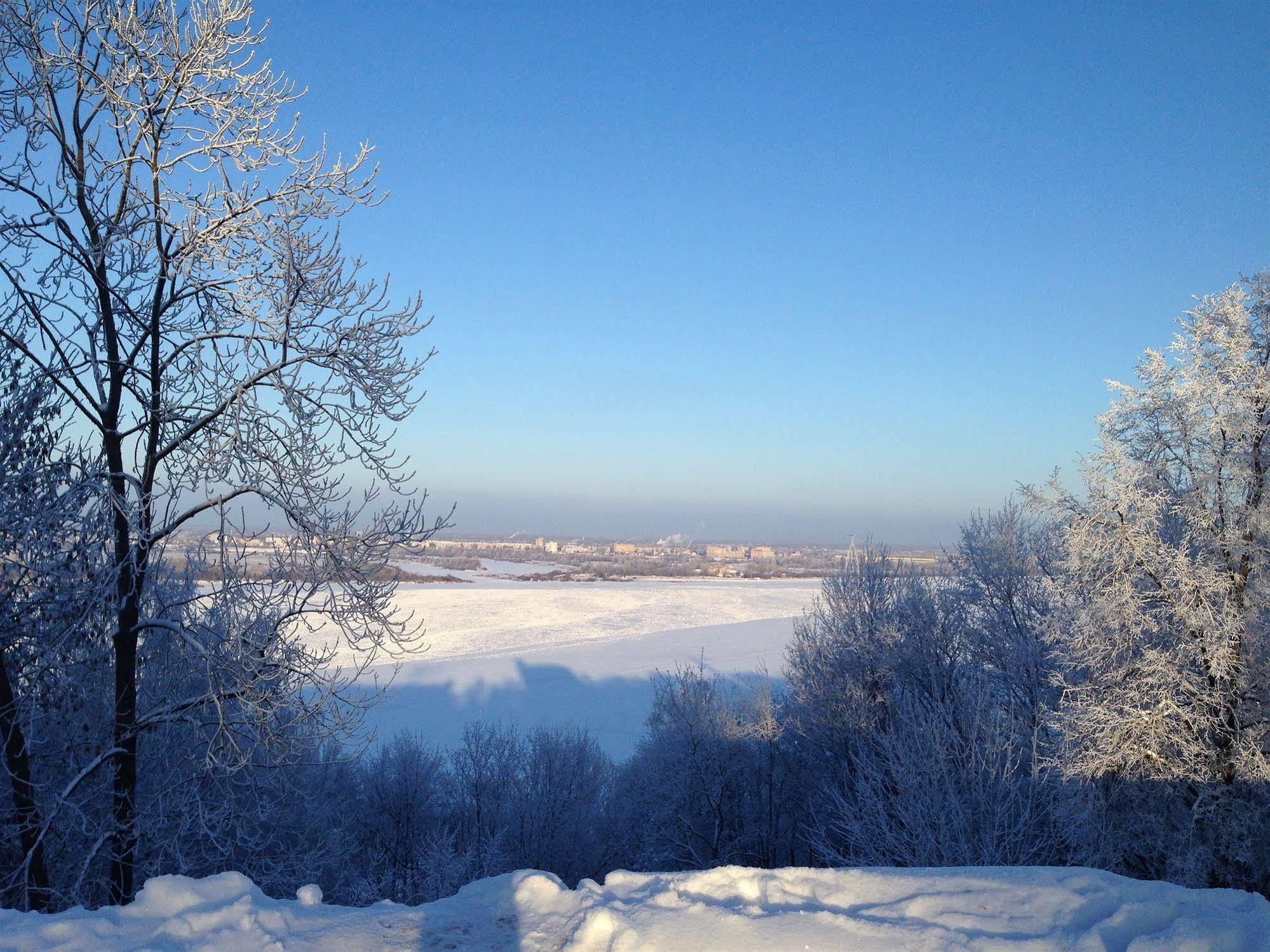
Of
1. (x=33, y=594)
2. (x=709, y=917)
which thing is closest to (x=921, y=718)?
(x=709, y=917)

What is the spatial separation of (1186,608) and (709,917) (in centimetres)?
947

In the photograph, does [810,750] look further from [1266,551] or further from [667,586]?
[667,586]

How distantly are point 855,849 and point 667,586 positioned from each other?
5755 cm

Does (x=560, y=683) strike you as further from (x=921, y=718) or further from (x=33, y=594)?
(x=33, y=594)

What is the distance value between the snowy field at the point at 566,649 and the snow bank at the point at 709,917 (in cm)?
1144

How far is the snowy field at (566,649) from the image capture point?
99.7ft

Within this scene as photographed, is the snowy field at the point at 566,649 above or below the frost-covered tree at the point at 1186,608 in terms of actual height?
A: below

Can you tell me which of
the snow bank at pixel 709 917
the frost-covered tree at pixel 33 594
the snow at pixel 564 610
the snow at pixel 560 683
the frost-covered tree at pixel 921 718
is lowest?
the snow at pixel 560 683

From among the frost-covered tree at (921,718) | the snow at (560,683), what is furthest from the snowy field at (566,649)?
the frost-covered tree at (921,718)

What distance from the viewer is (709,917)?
11.0ft

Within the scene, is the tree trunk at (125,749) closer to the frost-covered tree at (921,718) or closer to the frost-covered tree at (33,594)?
the frost-covered tree at (33,594)

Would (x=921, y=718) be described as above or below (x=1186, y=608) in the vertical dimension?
below

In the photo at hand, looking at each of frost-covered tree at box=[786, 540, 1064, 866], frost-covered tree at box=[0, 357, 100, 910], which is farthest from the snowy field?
frost-covered tree at box=[0, 357, 100, 910]

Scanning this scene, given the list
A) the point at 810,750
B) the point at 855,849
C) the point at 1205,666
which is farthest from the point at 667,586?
the point at 1205,666
